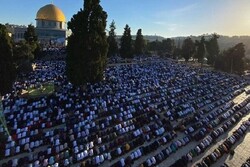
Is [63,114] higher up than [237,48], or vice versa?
[237,48]

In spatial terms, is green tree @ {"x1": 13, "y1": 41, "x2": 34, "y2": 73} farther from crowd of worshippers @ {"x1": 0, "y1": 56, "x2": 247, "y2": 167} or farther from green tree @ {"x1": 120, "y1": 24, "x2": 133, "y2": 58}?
green tree @ {"x1": 120, "y1": 24, "x2": 133, "y2": 58}

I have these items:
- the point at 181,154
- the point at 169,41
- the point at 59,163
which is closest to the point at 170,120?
the point at 181,154

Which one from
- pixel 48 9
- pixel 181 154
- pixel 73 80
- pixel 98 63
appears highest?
pixel 48 9

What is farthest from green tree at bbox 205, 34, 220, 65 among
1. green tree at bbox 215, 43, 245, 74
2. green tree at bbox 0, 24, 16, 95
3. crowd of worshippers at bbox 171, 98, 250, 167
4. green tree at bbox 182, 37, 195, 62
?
green tree at bbox 0, 24, 16, 95

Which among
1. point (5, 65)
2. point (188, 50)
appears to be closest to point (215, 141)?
point (5, 65)

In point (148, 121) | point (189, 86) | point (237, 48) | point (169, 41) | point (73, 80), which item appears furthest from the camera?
point (169, 41)

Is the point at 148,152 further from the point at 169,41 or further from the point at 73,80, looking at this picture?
the point at 169,41

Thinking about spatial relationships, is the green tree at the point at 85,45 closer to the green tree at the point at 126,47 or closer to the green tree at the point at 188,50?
the green tree at the point at 126,47
